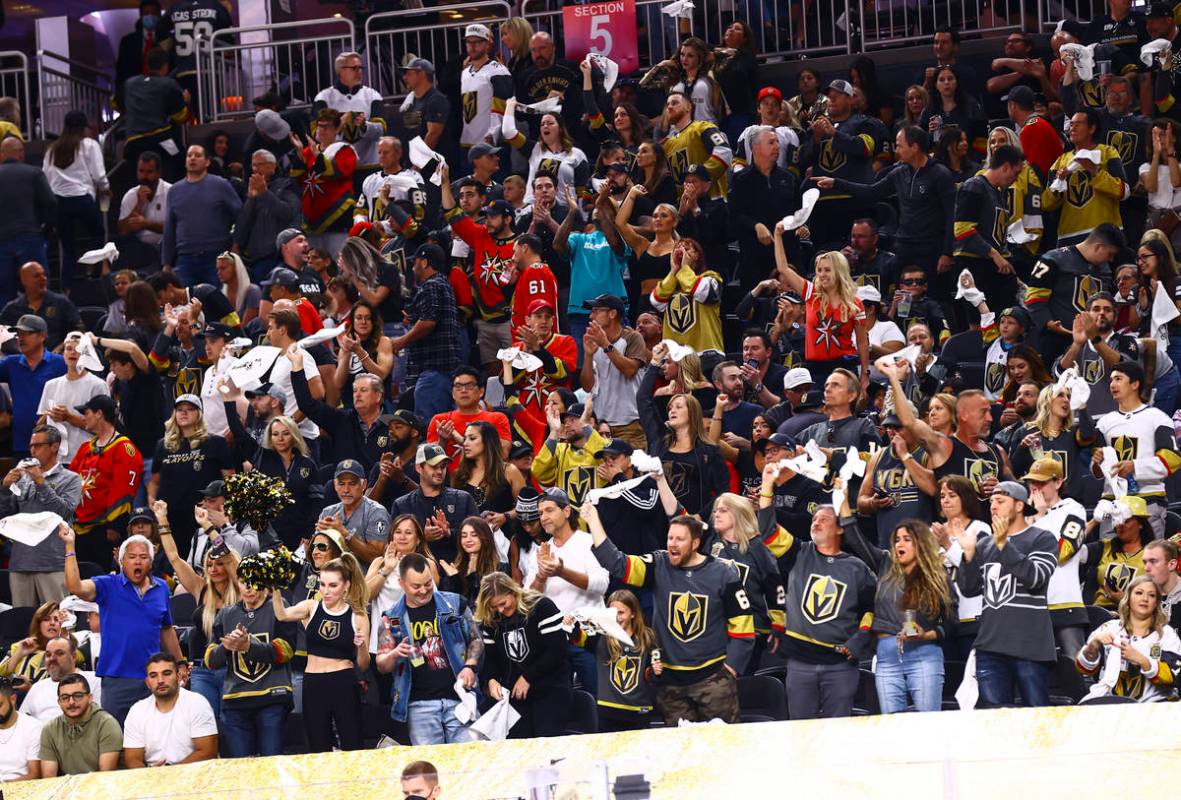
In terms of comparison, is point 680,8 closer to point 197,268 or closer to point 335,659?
point 197,268

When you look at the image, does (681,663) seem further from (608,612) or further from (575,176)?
(575,176)

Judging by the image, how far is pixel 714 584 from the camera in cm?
956

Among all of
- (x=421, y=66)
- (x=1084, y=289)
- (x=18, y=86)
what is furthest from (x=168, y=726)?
(x=18, y=86)

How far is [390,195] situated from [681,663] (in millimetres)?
6102

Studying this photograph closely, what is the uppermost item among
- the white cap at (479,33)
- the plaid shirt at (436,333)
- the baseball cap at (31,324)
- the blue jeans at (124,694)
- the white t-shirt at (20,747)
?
the white cap at (479,33)

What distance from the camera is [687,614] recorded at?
9.51 meters

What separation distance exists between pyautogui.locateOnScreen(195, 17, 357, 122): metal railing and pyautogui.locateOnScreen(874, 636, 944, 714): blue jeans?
34.8 feet

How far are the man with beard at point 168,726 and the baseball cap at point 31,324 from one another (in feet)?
14.1

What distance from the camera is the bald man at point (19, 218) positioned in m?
15.3

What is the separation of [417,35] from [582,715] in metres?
10.2

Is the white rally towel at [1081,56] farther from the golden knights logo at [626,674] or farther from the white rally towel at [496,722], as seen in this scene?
the white rally towel at [496,722]

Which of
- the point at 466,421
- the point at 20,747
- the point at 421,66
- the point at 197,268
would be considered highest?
the point at 421,66

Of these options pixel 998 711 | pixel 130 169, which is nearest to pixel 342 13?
pixel 130 169

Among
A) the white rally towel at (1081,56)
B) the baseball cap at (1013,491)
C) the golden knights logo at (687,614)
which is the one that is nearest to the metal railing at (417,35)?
the white rally towel at (1081,56)
